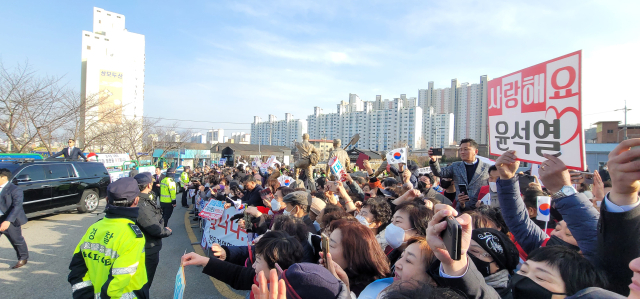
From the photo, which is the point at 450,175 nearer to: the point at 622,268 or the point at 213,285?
the point at 622,268

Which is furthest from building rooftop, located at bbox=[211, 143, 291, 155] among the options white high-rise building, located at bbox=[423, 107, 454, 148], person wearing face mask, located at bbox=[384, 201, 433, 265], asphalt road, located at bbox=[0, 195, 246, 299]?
white high-rise building, located at bbox=[423, 107, 454, 148]

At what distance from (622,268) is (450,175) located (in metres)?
3.34

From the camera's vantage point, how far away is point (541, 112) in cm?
252

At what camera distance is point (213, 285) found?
4.78 metres

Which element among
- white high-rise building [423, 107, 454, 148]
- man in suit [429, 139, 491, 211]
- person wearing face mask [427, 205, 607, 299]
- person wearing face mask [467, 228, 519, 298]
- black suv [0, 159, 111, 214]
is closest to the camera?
person wearing face mask [427, 205, 607, 299]

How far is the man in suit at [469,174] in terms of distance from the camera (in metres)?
4.36

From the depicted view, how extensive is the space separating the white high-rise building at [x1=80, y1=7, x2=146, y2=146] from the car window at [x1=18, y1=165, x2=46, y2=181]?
4475cm

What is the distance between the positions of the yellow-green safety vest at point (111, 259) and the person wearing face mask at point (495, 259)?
2.62 metres

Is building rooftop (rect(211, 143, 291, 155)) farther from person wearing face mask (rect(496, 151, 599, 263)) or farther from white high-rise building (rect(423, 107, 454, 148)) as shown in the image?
white high-rise building (rect(423, 107, 454, 148))

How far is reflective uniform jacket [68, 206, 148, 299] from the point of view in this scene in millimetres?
2607

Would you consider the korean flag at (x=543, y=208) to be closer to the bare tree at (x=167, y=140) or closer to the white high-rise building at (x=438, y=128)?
the bare tree at (x=167, y=140)

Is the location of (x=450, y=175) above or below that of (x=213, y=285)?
above

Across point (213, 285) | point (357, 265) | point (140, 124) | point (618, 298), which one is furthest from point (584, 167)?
point (140, 124)

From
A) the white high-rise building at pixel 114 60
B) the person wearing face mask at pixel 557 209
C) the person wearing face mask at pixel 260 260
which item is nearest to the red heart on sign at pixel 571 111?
the person wearing face mask at pixel 557 209
